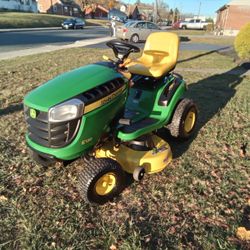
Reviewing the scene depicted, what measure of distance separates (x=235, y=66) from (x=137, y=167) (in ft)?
28.2

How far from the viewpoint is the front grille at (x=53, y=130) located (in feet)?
8.55

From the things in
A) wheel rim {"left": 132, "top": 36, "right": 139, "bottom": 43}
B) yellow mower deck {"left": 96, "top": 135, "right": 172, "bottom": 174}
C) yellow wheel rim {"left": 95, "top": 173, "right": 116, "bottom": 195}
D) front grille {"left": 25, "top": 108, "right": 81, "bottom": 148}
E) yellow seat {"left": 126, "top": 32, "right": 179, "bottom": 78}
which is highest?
yellow seat {"left": 126, "top": 32, "right": 179, "bottom": 78}

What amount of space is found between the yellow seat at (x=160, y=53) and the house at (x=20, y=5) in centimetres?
6240

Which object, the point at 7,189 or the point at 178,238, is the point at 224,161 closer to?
the point at 178,238

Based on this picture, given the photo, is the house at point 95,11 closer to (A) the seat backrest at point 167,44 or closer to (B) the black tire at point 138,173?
(A) the seat backrest at point 167,44

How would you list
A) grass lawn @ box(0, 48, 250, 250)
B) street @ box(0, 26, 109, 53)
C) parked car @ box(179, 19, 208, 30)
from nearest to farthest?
grass lawn @ box(0, 48, 250, 250) < street @ box(0, 26, 109, 53) < parked car @ box(179, 19, 208, 30)

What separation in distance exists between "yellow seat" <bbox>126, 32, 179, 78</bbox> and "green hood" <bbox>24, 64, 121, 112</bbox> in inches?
35.1

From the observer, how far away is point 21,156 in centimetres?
388

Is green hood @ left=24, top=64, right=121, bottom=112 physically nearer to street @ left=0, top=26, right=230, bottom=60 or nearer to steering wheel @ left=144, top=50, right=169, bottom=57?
steering wheel @ left=144, top=50, right=169, bottom=57

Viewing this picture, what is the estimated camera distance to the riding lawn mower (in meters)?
2.63

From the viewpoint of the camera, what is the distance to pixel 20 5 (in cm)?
6272

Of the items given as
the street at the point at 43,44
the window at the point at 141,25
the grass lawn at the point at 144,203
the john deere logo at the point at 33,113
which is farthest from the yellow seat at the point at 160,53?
the window at the point at 141,25

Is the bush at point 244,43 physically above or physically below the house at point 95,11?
above

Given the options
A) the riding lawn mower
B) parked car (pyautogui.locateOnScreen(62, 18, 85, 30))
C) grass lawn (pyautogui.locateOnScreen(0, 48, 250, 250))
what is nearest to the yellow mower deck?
the riding lawn mower
